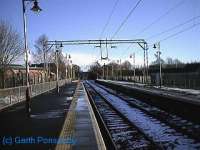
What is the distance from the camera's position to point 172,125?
68.9 feet

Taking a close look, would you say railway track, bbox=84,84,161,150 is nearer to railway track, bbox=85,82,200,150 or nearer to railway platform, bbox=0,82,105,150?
railway track, bbox=85,82,200,150

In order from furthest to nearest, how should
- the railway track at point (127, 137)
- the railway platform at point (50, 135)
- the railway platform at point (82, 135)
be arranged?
the railway track at point (127, 137) → the railway platform at point (50, 135) → the railway platform at point (82, 135)

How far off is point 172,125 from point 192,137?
4.25 metres

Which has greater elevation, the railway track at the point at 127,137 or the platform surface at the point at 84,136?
the platform surface at the point at 84,136

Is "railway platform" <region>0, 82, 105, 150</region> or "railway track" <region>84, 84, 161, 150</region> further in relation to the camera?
"railway track" <region>84, 84, 161, 150</region>

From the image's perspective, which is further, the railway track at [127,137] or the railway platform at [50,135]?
the railway track at [127,137]

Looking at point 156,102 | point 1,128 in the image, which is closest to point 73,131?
point 1,128

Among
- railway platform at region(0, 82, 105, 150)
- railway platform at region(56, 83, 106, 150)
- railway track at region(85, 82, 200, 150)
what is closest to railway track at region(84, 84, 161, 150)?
railway track at region(85, 82, 200, 150)

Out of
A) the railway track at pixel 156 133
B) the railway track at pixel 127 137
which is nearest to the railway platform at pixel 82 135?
the railway track at pixel 127 137

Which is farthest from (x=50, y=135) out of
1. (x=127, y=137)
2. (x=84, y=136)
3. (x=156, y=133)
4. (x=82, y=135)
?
(x=156, y=133)

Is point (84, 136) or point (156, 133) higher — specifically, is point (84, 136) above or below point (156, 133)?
above

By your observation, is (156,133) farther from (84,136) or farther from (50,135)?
(50,135)

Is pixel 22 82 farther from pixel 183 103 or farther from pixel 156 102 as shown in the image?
pixel 183 103

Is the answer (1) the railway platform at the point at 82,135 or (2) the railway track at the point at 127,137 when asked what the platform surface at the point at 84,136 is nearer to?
A: (1) the railway platform at the point at 82,135
